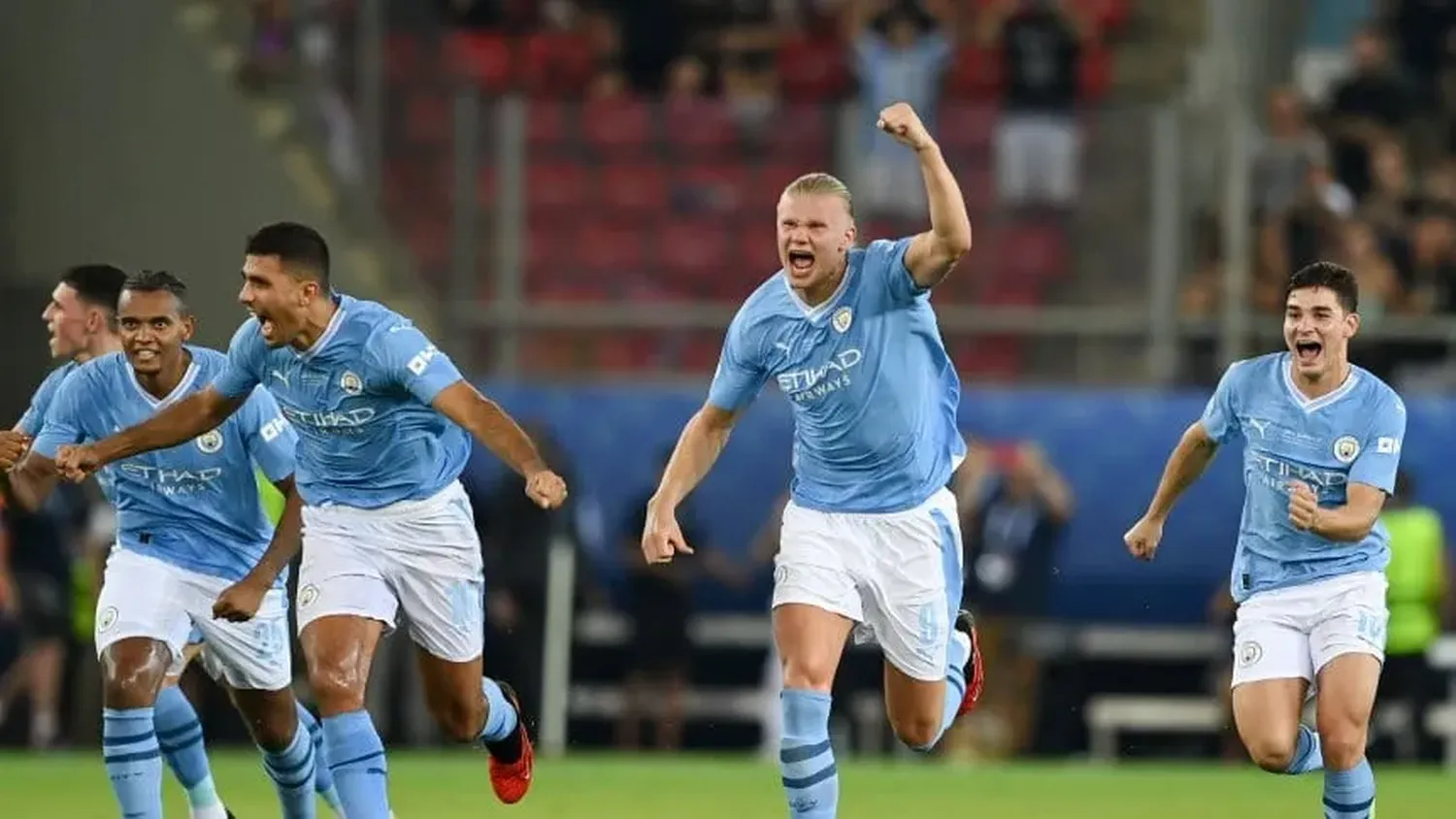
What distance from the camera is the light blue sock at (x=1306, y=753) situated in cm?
1156

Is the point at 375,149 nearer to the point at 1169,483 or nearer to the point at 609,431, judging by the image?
the point at 609,431

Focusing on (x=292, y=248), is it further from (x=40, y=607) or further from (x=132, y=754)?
(x=40, y=607)

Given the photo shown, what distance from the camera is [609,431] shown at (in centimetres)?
2033

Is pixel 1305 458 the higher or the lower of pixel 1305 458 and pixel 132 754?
the higher

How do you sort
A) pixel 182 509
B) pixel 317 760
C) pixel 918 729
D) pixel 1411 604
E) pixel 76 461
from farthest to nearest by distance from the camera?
pixel 1411 604 → pixel 317 760 → pixel 182 509 → pixel 918 729 → pixel 76 461

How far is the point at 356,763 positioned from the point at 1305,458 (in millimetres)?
3631

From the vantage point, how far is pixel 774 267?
19.6m

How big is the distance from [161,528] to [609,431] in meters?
8.77

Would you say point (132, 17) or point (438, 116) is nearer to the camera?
point (438, 116)

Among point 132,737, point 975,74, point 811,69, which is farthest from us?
point 811,69

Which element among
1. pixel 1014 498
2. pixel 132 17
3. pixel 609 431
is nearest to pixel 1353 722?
pixel 1014 498

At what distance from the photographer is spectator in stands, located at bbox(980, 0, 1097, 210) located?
19.5 metres

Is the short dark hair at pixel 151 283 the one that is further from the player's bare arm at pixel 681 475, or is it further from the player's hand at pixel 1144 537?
the player's hand at pixel 1144 537

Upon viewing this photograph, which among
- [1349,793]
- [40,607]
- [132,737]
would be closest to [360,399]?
[132,737]
